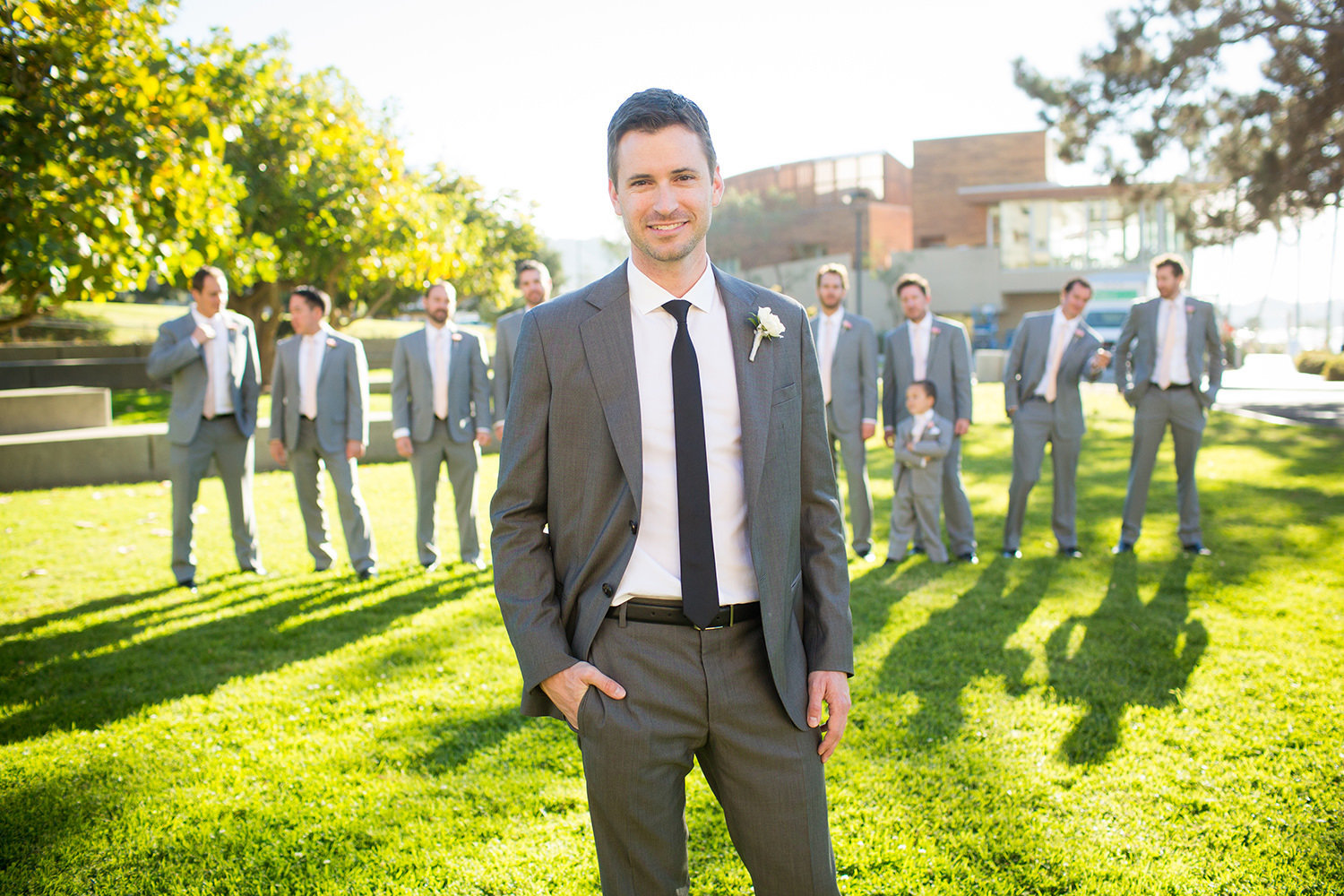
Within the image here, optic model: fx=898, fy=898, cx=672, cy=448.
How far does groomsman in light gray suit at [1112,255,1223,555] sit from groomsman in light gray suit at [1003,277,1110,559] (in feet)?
1.28

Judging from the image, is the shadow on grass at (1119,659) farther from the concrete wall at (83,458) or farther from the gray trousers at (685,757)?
the concrete wall at (83,458)

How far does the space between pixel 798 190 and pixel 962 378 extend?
201ft

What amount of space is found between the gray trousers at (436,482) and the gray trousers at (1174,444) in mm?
5790

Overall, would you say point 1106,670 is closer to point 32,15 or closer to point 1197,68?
point 32,15

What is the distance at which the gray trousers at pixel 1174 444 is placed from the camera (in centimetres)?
774

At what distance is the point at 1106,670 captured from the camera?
16.9 feet

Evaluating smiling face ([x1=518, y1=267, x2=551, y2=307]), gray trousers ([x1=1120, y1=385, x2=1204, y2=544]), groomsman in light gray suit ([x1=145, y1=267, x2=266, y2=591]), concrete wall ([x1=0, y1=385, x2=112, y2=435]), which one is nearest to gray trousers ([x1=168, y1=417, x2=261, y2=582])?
groomsman in light gray suit ([x1=145, y1=267, x2=266, y2=591])

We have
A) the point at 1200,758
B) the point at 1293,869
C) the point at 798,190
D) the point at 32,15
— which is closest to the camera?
the point at 1293,869

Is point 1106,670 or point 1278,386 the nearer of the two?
point 1106,670

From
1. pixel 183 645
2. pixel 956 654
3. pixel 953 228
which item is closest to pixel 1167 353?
pixel 956 654

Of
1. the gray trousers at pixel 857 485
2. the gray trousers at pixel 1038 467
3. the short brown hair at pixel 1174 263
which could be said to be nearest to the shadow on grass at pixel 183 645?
the gray trousers at pixel 857 485

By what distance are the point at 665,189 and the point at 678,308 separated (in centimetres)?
27

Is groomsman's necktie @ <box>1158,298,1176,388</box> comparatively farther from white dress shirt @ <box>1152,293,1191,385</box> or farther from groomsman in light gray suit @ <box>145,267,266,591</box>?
groomsman in light gray suit @ <box>145,267,266,591</box>

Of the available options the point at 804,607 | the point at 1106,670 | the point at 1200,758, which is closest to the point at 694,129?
the point at 804,607
